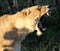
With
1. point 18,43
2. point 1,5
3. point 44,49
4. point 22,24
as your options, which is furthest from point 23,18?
point 1,5

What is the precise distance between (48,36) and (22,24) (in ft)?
10.3

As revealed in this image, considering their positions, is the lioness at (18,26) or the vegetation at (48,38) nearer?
the lioness at (18,26)

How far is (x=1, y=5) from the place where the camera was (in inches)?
413

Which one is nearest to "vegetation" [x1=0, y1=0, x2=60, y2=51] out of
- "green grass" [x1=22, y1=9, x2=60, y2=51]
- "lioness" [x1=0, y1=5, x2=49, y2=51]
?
"green grass" [x1=22, y1=9, x2=60, y2=51]

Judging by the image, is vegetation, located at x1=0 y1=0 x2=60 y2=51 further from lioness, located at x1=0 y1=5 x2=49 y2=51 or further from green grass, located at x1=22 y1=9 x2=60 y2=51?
lioness, located at x1=0 y1=5 x2=49 y2=51

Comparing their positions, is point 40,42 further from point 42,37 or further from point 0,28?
point 0,28

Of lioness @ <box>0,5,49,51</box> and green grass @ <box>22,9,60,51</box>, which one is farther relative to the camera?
green grass @ <box>22,9,60,51</box>

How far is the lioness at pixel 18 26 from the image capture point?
4.38 metres

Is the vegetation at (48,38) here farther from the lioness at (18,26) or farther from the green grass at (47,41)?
the lioness at (18,26)

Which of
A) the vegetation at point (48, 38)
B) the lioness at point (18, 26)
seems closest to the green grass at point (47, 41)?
the vegetation at point (48, 38)

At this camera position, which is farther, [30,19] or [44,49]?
[44,49]

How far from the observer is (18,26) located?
4465 millimetres

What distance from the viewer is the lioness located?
4379 millimetres

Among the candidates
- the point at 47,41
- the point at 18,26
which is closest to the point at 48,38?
the point at 47,41
